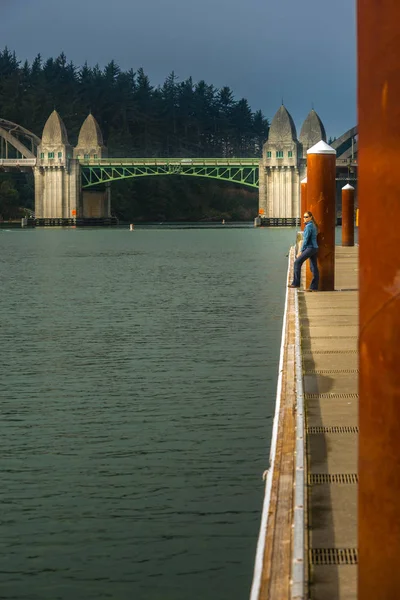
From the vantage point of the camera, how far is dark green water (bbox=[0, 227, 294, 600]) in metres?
7.86

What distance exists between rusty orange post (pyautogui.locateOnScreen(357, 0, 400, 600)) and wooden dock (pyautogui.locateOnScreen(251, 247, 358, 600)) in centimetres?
101

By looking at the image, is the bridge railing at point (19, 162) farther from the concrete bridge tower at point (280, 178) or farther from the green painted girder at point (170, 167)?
the concrete bridge tower at point (280, 178)

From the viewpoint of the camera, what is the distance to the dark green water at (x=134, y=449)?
25.8ft

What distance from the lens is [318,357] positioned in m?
13.8

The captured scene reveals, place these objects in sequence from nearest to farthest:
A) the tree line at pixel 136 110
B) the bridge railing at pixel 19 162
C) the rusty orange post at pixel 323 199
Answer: the rusty orange post at pixel 323 199, the bridge railing at pixel 19 162, the tree line at pixel 136 110

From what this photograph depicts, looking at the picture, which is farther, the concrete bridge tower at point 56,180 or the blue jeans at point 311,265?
the concrete bridge tower at point 56,180

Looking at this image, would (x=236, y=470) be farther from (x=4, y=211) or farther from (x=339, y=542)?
(x=4, y=211)

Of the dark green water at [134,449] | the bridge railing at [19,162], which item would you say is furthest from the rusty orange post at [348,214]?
the bridge railing at [19,162]

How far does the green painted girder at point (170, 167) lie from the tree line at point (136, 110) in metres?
18.6

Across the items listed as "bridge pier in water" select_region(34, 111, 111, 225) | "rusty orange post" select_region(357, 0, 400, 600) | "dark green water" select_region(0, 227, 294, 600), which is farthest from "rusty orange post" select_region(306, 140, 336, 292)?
"bridge pier in water" select_region(34, 111, 111, 225)

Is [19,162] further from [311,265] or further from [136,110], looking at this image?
[311,265]

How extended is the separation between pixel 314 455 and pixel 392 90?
15.6 ft

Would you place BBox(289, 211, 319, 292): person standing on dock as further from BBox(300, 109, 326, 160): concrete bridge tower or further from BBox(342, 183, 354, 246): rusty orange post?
BBox(300, 109, 326, 160): concrete bridge tower

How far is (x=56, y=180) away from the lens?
132 meters
